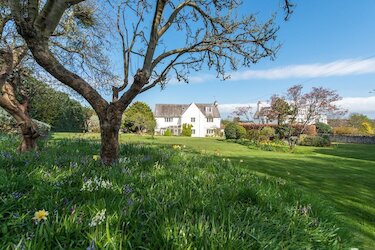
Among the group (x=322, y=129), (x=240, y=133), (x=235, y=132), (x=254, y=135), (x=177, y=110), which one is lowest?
(x=254, y=135)

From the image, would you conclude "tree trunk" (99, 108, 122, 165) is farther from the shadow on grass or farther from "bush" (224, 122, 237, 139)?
"bush" (224, 122, 237, 139)

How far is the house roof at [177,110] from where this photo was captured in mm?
63281

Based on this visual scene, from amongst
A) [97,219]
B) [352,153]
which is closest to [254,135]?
[352,153]

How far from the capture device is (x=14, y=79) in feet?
24.8

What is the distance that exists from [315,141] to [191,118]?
34496mm

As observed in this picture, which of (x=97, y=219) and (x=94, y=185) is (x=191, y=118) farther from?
(x=97, y=219)

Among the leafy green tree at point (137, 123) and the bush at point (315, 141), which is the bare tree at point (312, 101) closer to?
the bush at point (315, 141)

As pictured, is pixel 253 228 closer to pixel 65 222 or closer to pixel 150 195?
pixel 150 195

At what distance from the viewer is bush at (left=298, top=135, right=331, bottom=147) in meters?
30.7

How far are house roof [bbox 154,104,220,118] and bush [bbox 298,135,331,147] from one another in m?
31.9

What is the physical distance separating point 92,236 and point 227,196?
177cm

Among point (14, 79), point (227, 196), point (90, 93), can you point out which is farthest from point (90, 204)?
point (14, 79)

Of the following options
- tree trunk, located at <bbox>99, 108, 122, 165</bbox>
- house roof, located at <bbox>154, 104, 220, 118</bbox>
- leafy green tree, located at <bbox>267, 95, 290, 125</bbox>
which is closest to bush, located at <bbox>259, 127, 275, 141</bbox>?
leafy green tree, located at <bbox>267, 95, 290, 125</bbox>

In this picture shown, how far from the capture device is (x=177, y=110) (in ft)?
214
